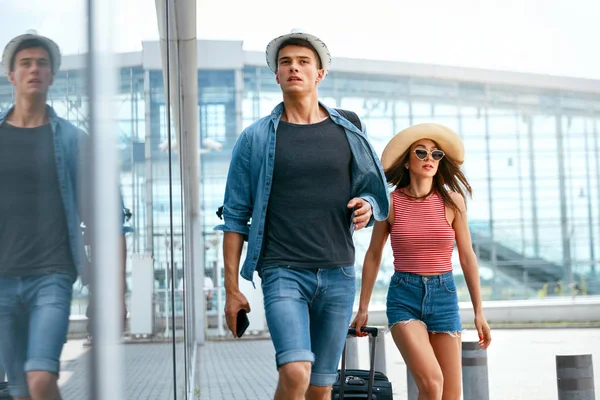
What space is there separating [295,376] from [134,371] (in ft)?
4.58

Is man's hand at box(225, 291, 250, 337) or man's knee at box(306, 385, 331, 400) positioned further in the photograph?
man's knee at box(306, 385, 331, 400)

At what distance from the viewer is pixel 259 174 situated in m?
3.61

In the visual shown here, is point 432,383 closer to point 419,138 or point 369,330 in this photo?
point 369,330

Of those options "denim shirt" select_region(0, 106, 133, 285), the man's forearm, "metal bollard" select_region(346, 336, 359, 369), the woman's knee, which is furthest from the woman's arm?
"denim shirt" select_region(0, 106, 133, 285)

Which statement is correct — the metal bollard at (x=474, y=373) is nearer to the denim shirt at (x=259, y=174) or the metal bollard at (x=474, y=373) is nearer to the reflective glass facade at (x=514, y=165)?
the denim shirt at (x=259, y=174)

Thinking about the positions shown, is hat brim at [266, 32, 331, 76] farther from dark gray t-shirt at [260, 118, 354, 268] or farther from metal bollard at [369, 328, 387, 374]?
metal bollard at [369, 328, 387, 374]

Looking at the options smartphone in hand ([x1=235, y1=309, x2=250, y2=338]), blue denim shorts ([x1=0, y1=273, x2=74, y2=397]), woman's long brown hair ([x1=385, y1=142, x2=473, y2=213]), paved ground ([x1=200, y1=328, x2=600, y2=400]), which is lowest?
paved ground ([x1=200, y1=328, x2=600, y2=400])

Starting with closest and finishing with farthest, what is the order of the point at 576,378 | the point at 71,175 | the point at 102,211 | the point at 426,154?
the point at 71,175 → the point at 102,211 → the point at 426,154 → the point at 576,378

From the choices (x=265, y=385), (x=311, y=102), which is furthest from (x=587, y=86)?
(x=311, y=102)

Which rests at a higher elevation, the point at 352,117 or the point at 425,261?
the point at 352,117

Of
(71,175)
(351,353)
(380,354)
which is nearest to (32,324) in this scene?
(71,175)

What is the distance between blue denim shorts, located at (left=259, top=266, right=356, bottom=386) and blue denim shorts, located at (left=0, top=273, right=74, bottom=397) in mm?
2485

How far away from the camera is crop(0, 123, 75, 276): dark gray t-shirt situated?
0.81 metres

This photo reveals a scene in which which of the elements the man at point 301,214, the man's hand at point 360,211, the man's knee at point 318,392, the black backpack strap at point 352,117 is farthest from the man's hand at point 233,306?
the black backpack strap at point 352,117
